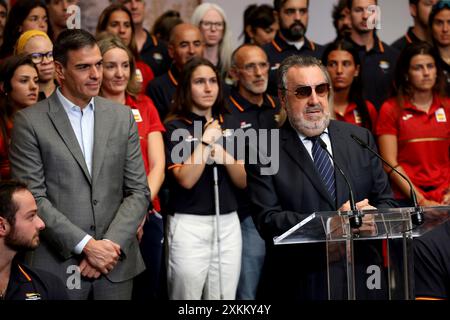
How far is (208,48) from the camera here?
7.20 metres

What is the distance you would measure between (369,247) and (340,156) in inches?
26.4

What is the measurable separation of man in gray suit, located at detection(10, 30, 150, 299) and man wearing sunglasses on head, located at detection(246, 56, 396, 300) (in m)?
0.79

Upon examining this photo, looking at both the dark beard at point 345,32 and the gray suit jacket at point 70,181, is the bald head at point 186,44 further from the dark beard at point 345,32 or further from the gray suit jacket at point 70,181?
the gray suit jacket at point 70,181

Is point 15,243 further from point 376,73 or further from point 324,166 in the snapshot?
point 376,73

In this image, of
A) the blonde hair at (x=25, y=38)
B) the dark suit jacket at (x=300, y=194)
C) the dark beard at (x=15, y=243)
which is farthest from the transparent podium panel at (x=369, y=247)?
the blonde hair at (x=25, y=38)

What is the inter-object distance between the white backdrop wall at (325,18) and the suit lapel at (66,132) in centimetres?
337

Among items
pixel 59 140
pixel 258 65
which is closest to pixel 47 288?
pixel 59 140

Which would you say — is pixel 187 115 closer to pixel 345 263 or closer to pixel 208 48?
pixel 208 48

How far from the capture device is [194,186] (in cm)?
587

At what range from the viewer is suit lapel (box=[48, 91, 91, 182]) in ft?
15.5

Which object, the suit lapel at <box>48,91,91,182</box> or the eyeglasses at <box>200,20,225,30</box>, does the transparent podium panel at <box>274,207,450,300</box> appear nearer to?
the suit lapel at <box>48,91,91,182</box>

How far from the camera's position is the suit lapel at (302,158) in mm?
4262

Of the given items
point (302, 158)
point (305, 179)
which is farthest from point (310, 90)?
point (305, 179)

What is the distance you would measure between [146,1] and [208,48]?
1.25 meters
